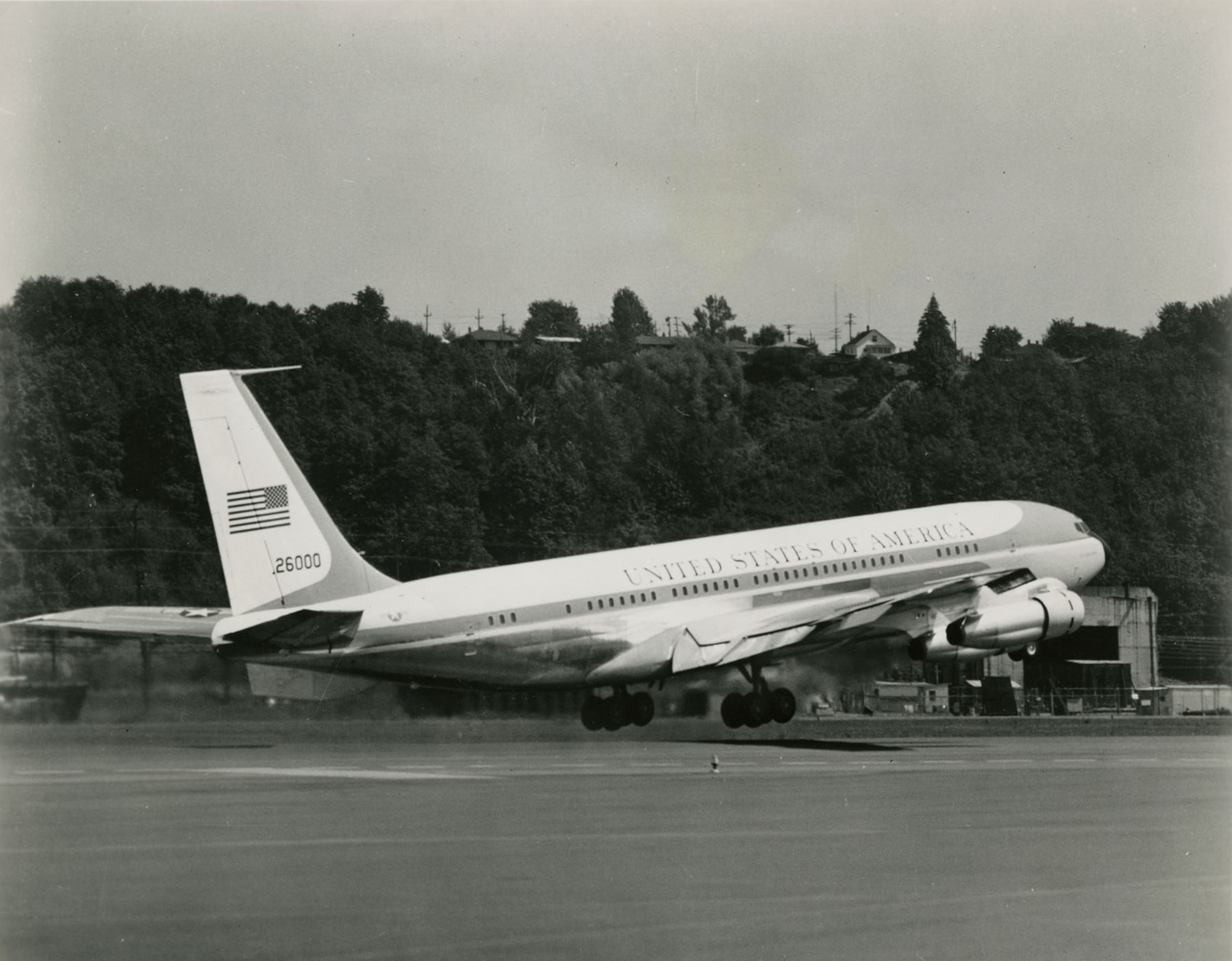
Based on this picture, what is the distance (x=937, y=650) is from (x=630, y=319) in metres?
40.8

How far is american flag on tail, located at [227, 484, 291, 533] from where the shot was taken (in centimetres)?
4403

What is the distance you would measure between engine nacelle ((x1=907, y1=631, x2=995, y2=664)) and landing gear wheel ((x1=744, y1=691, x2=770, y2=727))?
4353mm

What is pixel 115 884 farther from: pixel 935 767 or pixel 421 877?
pixel 935 767

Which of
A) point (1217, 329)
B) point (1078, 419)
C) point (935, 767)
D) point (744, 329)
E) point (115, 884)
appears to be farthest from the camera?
point (1217, 329)

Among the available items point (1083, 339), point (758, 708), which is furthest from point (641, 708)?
point (1083, 339)

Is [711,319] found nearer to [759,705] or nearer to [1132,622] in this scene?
[1132,622]

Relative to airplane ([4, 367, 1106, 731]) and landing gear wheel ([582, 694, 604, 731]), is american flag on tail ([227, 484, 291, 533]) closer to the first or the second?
airplane ([4, 367, 1106, 731])

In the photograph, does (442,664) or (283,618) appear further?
(442,664)

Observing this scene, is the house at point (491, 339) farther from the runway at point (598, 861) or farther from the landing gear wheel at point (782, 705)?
the runway at point (598, 861)

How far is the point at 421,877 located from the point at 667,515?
6498 cm

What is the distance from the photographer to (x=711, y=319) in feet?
313

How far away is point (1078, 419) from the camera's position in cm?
10425

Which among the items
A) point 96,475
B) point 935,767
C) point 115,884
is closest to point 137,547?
point 96,475

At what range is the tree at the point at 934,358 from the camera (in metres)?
114
